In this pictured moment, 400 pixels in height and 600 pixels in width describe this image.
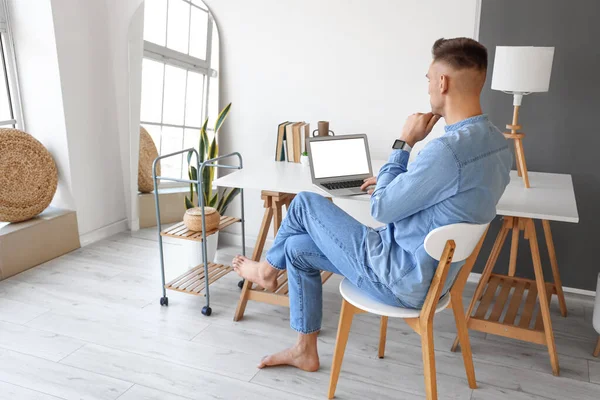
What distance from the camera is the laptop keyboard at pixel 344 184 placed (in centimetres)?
236

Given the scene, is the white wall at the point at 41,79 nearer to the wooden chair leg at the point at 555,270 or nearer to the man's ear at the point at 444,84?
the man's ear at the point at 444,84

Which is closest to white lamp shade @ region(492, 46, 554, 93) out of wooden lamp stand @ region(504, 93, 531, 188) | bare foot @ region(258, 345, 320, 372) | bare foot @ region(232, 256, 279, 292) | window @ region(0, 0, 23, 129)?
wooden lamp stand @ region(504, 93, 531, 188)

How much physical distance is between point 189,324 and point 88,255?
3.79ft

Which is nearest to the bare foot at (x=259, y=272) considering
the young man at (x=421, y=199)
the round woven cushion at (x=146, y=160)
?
the young man at (x=421, y=199)

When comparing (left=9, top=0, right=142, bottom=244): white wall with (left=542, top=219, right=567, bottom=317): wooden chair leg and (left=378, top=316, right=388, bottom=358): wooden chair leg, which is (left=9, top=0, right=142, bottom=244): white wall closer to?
(left=378, top=316, right=388, bottom=358): wooden chair leg

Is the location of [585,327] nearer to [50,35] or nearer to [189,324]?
[189,324]

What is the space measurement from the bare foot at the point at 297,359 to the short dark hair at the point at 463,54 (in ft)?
4.01

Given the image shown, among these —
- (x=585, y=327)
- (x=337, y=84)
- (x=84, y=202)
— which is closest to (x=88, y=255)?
(x=84, y=202)

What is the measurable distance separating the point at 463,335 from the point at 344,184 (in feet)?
2.63

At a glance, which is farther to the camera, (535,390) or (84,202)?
(84,202)

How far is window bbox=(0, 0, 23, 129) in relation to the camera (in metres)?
3.20

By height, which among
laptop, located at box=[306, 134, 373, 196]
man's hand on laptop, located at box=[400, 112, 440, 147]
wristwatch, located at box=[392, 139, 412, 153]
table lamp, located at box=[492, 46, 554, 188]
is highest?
table lamp, located at box=[492, 46, 554, 188]

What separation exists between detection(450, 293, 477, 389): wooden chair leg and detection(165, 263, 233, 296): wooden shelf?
3.98ft

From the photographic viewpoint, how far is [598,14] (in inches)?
98.7
